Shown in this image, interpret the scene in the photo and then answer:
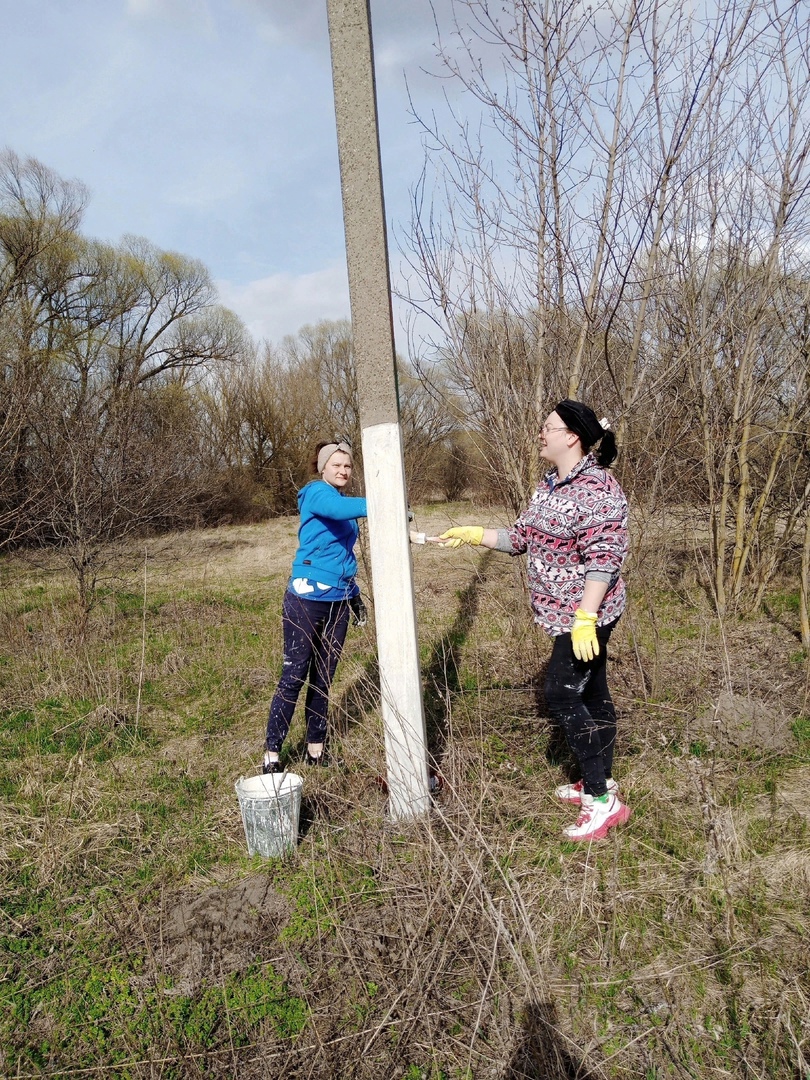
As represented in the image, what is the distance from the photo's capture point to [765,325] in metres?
5.41

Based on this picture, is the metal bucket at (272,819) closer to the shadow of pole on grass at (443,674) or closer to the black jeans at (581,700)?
the shadow of pole on grass at (443,674)

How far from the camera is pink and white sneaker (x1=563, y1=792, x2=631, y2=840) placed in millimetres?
2697

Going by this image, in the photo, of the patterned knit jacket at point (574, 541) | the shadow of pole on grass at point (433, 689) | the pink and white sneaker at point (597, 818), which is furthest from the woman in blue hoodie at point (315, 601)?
the pink and white sneaker at point (597, 818)

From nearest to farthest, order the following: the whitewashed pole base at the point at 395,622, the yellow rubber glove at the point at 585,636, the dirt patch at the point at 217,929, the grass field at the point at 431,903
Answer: the grass field at the point at 431,903 → the dirt patch at the point at 217,929 → the yellow rubber glove at the point at 585,636 → the whitewashed pole base at the point at 395,622

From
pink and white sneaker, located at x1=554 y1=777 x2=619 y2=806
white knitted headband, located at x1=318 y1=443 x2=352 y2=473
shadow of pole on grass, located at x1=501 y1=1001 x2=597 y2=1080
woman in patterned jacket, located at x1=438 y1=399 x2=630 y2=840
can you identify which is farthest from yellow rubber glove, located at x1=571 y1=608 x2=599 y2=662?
white knitted headband, located at x1=318 y1=443 x2=352 y2=473

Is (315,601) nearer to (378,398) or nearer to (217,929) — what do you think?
(378,398)

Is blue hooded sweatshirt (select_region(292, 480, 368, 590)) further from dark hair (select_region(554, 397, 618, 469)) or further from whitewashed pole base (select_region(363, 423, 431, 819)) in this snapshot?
dark hair (select_region(554, 397, 618, 469))

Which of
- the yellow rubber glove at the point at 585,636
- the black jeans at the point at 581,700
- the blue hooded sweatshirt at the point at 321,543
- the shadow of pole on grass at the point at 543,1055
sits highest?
the blue hooded sweatshirt at the point at 321,543

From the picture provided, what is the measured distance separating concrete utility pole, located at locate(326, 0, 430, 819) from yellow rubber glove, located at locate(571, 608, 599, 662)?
633 mm

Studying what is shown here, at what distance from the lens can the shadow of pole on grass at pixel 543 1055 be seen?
174cm

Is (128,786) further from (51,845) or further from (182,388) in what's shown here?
(182,388)

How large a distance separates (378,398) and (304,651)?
1401 millimetres

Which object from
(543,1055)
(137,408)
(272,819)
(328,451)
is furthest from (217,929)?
(137,408)

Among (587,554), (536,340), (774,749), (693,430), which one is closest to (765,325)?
(693,430)
